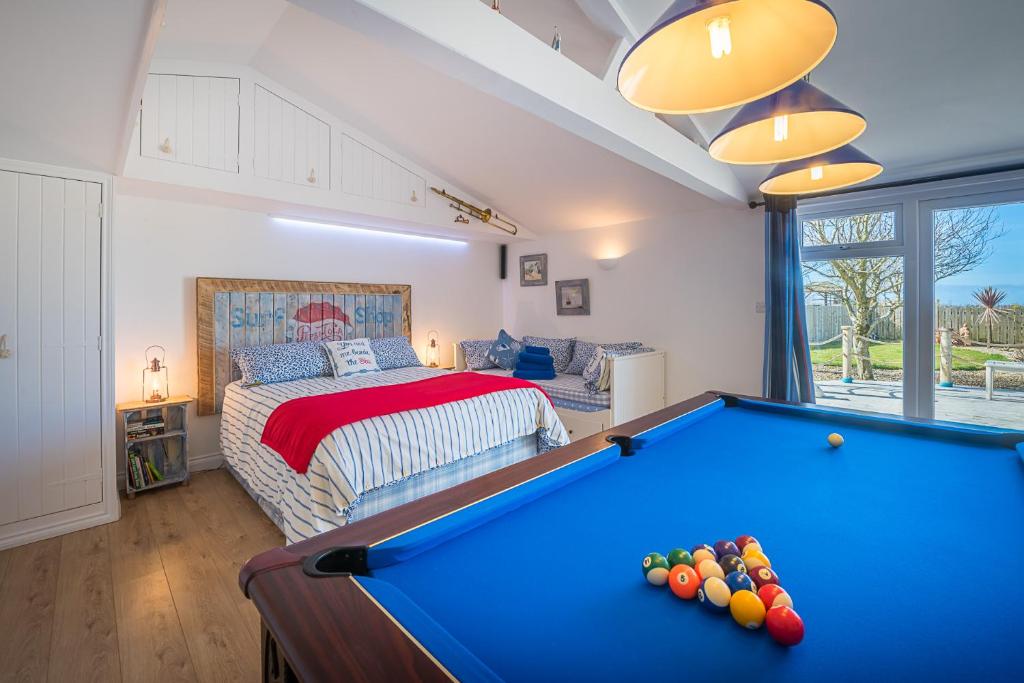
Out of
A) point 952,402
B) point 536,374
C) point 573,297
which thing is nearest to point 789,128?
Answer: point 952,402

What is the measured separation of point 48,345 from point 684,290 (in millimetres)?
4621

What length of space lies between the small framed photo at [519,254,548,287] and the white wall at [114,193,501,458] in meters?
1.42

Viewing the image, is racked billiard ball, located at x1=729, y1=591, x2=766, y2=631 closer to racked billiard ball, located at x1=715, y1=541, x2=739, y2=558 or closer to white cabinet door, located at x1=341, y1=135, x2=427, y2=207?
racked billiard ball, located at x1=715, y1=541, x2=739, y2=558

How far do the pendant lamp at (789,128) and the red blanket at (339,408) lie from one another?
1.95 meters

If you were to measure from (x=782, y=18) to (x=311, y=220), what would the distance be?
3.97 meters

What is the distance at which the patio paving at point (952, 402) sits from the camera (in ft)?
10.4

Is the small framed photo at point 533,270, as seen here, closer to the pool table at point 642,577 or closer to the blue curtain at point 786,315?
the blue curtain at point 786,315

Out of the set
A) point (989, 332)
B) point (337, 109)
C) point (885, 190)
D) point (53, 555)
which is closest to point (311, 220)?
point (337, 109)

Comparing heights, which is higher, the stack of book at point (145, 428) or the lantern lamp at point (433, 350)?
the lantern lamp at point (433, 350)

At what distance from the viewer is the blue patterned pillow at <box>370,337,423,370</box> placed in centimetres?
421

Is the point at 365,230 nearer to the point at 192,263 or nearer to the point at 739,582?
the point at 192,263

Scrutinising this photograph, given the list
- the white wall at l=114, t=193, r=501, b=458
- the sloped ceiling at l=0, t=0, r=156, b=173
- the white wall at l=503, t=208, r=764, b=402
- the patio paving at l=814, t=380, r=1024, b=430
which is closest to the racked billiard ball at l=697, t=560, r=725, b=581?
the sloped ceiling at l=0, t=0, r=156, b=173

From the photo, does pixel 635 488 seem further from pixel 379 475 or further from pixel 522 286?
pixel 522 286

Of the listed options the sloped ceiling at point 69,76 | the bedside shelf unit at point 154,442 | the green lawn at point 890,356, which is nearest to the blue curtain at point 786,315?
the green lawn at point 890,356
